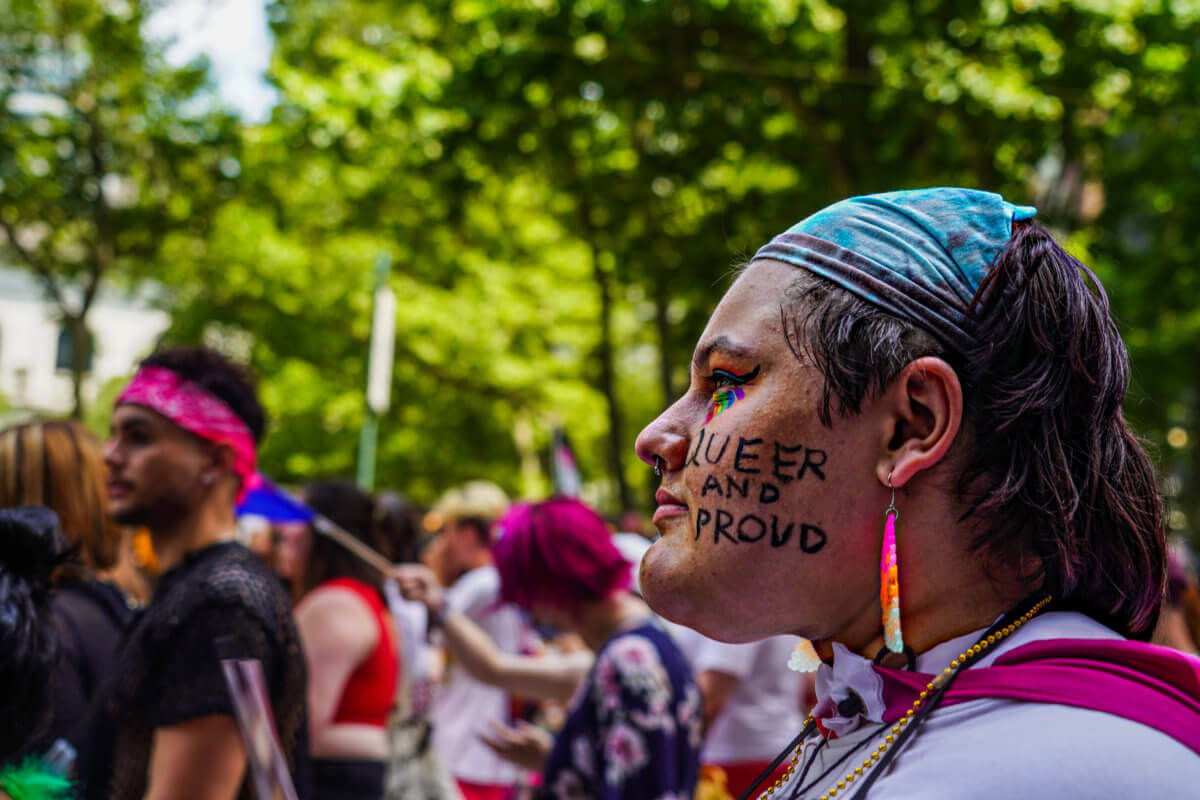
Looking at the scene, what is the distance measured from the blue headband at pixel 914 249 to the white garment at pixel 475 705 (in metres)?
4.69

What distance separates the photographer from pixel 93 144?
16.7 m

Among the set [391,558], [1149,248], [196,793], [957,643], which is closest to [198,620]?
[196,793]

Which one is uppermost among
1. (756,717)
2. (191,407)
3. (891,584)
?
(191,407)

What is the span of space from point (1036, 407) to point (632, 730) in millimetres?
2435

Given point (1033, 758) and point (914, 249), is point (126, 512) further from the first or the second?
point (1033, 758)

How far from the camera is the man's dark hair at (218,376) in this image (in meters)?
3.58

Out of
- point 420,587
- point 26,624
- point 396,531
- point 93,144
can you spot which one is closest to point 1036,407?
point 26,624

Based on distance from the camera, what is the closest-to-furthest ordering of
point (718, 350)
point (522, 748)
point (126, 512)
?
point (718, 350) → point (126, 512) → point (522, 748)

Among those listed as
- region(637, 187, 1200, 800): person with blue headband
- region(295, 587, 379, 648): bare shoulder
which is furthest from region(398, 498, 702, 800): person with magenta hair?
region(637, 187, 1200, 800): person with blue headband

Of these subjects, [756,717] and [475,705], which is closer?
[756,717]

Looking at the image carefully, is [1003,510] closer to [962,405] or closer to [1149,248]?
[962,405]

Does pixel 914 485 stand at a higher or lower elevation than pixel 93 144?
lower

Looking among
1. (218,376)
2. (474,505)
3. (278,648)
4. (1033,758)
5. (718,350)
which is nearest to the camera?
(1033,758)

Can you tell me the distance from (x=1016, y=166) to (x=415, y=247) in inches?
413
